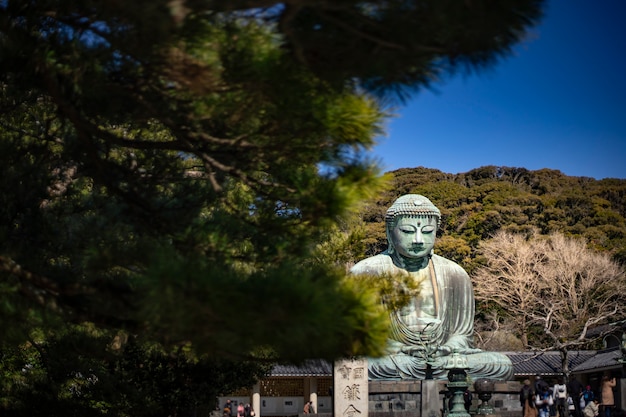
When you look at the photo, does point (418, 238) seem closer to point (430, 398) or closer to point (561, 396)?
point (430, 398)

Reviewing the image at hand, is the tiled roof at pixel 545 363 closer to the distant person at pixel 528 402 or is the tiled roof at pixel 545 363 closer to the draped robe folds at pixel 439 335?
the draped robe folds at pixel 439 335

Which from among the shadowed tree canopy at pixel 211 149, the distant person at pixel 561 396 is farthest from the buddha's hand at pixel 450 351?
the shadowed tree canopy at pixel 211 149

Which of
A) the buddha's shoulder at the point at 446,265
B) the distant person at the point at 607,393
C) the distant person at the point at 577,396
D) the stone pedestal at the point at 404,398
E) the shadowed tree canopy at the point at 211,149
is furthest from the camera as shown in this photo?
the buddha's shoulder at the point at 446,265

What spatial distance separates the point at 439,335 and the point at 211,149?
43.6ft

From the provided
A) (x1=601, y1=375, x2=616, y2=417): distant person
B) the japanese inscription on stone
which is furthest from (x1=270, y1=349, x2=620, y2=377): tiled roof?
the japanese inscription on stone

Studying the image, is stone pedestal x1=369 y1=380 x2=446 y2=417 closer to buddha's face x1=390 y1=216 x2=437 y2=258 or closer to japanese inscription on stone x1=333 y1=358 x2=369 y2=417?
japanese inscription on stone x1=333 y1=358 x2=369 y2=417

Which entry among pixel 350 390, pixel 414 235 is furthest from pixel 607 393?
pixel 350 390

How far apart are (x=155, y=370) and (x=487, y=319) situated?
22191 millimetres

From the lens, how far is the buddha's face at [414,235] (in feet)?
60.2

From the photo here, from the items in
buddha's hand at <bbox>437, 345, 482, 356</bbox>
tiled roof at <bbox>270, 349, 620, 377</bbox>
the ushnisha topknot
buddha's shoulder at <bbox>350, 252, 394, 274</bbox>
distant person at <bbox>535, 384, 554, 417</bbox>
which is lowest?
distant person at <bbox>535, 384, 554, 417</bbox>

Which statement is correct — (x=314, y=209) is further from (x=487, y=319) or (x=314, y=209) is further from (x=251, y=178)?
(x=487, y=319)

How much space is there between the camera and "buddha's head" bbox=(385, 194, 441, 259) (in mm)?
18375

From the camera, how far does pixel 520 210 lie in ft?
113

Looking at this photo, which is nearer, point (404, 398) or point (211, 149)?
point (211, 149)
